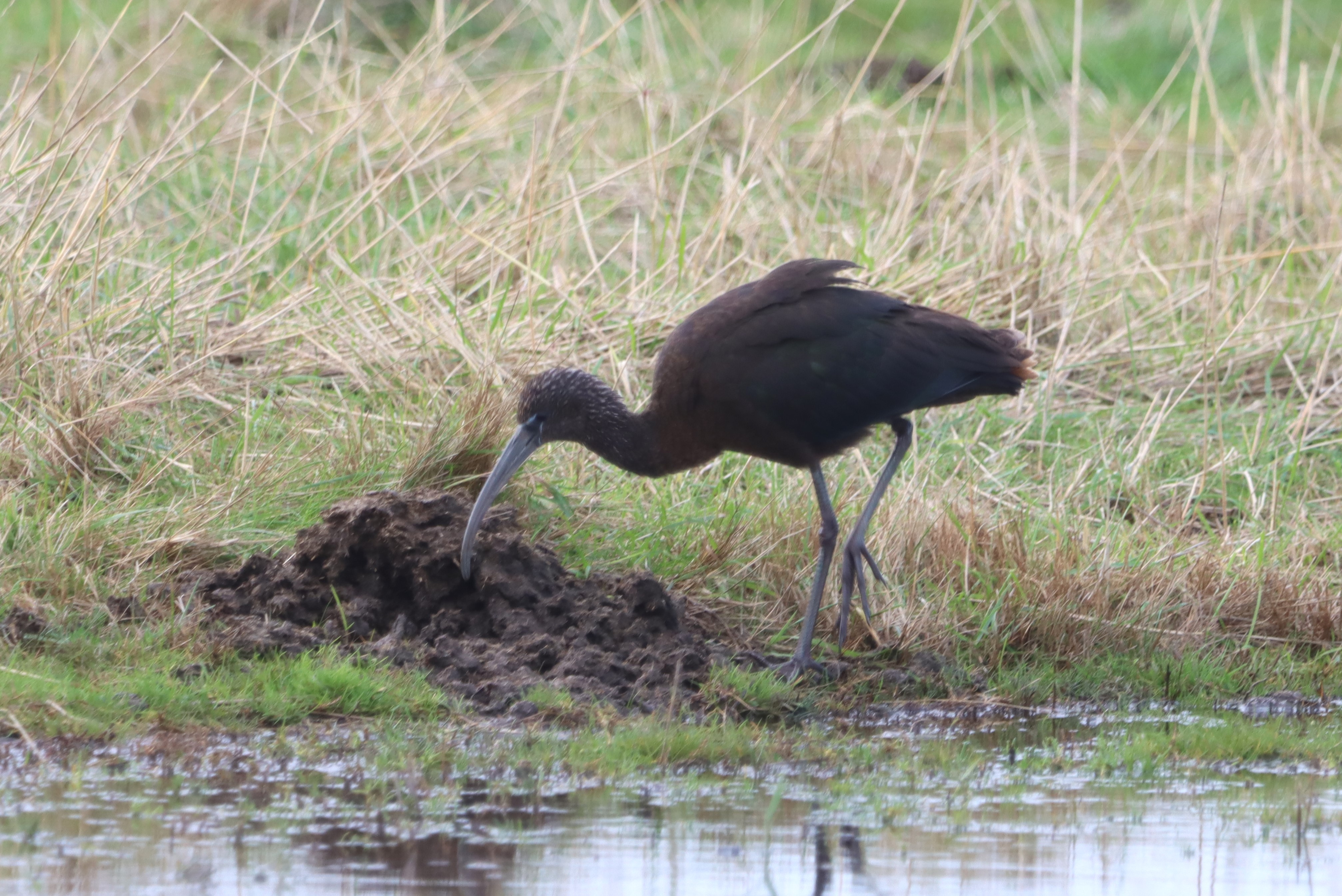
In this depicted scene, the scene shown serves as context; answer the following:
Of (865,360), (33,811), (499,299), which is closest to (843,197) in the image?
(499,299)

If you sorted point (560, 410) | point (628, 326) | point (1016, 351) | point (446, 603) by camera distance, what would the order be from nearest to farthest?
1. point (446, 603)
2. point (560, 410)
3. point (1016, 351)
4. point (628, 326)

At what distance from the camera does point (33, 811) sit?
3658 mm

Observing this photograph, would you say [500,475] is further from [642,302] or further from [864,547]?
[642,302]

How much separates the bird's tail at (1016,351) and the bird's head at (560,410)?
4.12 ft

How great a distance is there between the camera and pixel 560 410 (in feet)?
17.7

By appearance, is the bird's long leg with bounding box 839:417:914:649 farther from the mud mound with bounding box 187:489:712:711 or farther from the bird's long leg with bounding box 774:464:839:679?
the mud mound with bounding box 187:489:712:711

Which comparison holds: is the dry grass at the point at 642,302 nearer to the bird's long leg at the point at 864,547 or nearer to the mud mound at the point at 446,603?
the bird's long leg at the point at 864,547

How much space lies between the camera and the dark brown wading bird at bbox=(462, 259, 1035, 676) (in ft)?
16.9

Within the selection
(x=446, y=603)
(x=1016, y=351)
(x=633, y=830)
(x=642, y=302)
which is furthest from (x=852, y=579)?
(x=642, y=302)

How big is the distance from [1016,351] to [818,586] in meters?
1.04

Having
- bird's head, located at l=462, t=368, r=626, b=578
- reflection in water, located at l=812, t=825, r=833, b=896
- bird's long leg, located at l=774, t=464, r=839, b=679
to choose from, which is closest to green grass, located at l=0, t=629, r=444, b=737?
bird's head, located at l=462, t=368, r=626, b=578

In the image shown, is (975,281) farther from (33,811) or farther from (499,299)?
(33,811)

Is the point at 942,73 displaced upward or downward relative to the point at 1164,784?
upward

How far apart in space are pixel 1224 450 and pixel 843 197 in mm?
2865
